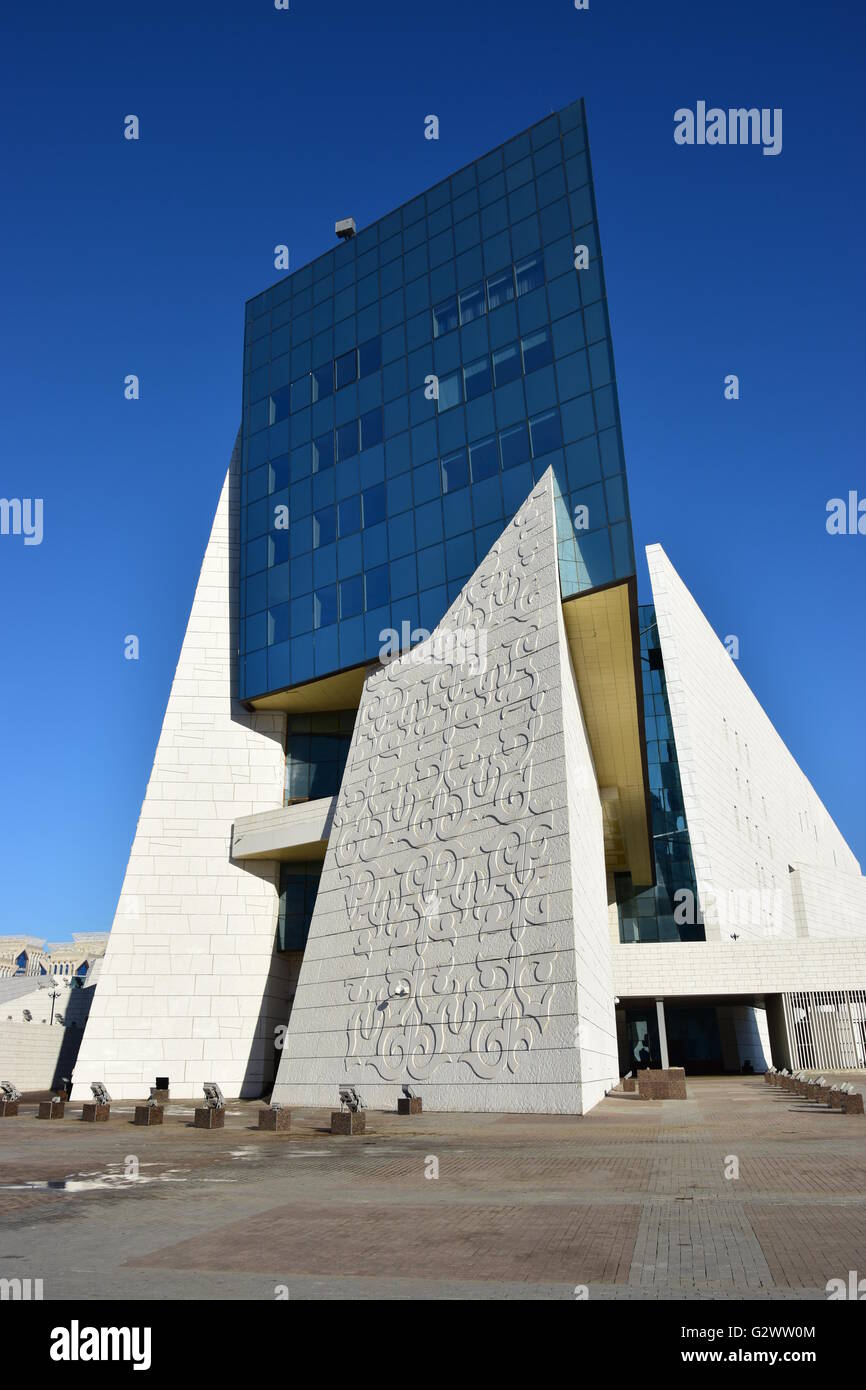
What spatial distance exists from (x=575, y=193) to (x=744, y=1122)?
28.2 metres

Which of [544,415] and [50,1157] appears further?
[544,415]

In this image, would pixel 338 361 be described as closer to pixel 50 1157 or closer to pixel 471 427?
pixel 471 427

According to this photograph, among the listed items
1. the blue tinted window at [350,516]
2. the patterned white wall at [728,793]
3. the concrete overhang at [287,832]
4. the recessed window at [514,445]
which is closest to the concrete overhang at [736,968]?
the patterned white wall at [728,793]

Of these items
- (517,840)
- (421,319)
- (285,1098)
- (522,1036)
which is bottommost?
(285,1098)

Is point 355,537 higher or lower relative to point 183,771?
higher

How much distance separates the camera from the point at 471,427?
32.9m

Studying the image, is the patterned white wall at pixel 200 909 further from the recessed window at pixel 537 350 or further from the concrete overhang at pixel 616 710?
the recessed window at pixel 537 350

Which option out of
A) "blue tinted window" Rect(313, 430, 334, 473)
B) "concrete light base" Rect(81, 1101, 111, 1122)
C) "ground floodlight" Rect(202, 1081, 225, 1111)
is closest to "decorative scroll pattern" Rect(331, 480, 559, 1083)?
"ground floodlight" Rect(202, 1081, 225, 1111)

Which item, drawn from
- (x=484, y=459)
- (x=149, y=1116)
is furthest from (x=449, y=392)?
(x=149, y=1116)

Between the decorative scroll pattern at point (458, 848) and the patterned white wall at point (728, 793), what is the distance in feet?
75.8

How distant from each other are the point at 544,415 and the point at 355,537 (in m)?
9.20
